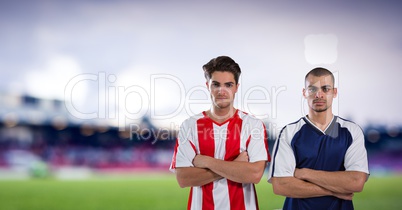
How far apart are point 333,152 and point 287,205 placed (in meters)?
0.39

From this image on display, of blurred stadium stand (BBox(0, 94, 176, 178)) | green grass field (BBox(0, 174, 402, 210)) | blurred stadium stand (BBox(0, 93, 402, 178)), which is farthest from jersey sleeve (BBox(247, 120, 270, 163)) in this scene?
blurred stadium stand (BBox(0, 94, 176, 178))

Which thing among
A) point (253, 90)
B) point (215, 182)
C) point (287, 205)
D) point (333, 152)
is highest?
point (253, 90)

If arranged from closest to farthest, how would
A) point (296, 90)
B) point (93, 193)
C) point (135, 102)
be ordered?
point (296, 90) → point (135, 102) → point (93, 193)

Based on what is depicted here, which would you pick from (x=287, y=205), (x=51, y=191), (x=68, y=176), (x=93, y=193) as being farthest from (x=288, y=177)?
(x=68, y=176)

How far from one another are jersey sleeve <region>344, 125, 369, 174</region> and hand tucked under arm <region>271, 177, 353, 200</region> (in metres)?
0.15

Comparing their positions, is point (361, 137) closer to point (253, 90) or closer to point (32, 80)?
point (253, 90)

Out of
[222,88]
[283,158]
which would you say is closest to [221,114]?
[222,88]

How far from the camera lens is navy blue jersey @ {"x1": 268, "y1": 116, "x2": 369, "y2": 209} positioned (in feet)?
6.87

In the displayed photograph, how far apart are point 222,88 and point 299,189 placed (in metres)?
0.65

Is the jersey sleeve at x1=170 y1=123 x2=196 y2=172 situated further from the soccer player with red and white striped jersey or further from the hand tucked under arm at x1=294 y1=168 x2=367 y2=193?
the hand tucked under arm at x1=294 y1=168 x2=367 y2=193

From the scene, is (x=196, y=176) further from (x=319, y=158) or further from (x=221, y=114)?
(x=319, y=158)

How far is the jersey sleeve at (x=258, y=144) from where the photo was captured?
6.88 ft

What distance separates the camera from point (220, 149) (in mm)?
2152

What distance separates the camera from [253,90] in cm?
469
